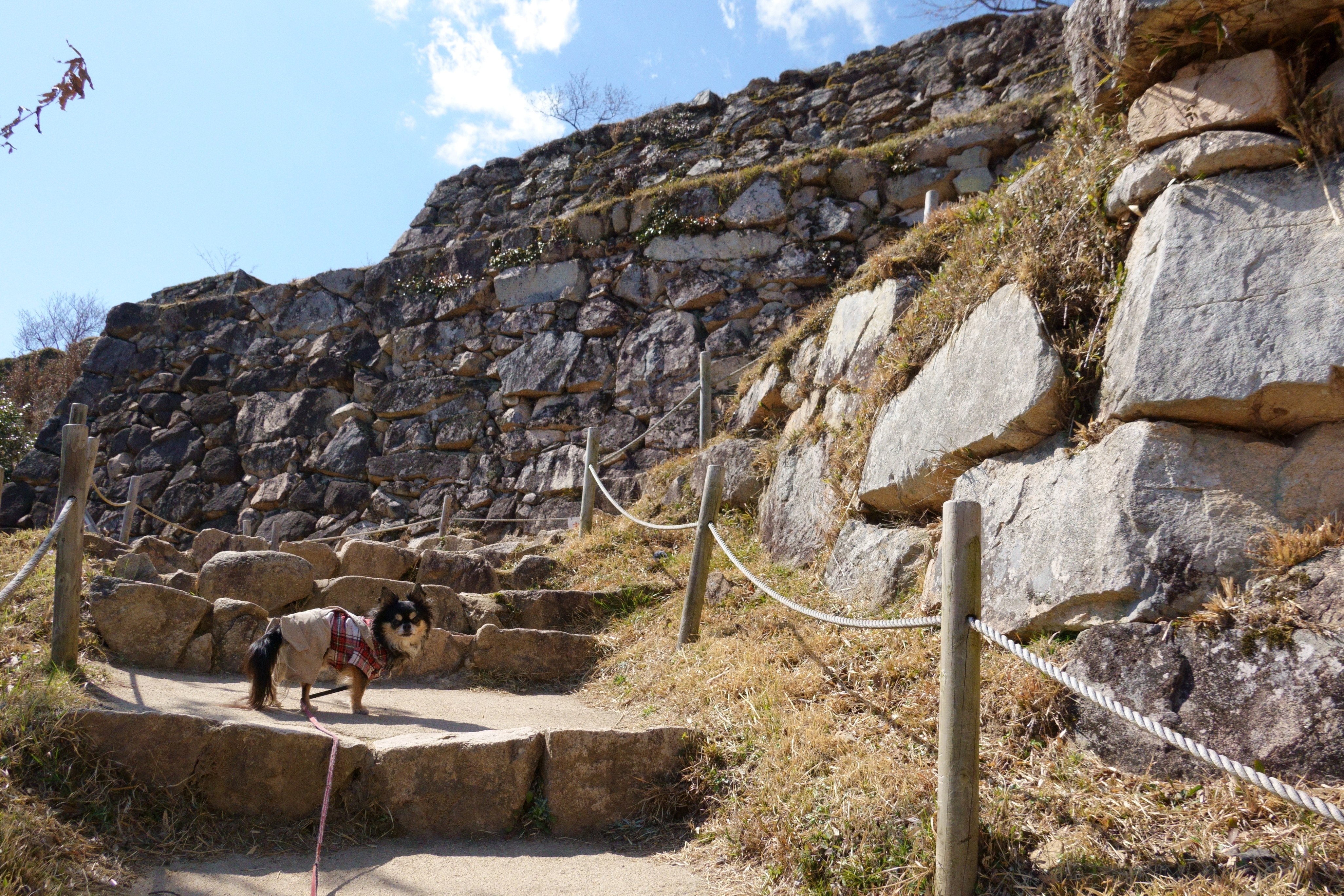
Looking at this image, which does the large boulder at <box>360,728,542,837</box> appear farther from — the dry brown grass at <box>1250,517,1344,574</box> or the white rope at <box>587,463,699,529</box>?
the dry brown grass at <box>1250,517,1344,574</box>

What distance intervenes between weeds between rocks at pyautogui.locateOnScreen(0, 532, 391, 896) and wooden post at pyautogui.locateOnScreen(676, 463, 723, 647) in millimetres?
2069

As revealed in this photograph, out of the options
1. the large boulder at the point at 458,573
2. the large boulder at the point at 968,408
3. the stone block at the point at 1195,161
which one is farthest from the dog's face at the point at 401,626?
the stone block at the point at 1195,161

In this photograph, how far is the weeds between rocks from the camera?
240 cm

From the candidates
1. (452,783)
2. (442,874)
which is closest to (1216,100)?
(452,783)

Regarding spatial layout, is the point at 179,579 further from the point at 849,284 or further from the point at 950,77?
the point at 950,77

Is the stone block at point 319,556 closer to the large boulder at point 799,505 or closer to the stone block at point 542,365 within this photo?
the large boulder at point 799,505

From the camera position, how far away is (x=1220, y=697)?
2.49 meters

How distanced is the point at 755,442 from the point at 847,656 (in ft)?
10.9

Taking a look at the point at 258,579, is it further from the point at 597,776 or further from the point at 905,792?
the point at 905,792

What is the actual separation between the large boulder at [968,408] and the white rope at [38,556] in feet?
13.0

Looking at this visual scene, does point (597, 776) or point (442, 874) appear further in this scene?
point (597, 776)

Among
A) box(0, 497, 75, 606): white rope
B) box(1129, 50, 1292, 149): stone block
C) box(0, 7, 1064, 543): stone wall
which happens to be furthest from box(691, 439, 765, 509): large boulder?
box(0, 497, 75, 606): white rope

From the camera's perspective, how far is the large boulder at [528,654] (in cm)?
510

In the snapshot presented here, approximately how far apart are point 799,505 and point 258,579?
11.9ft
